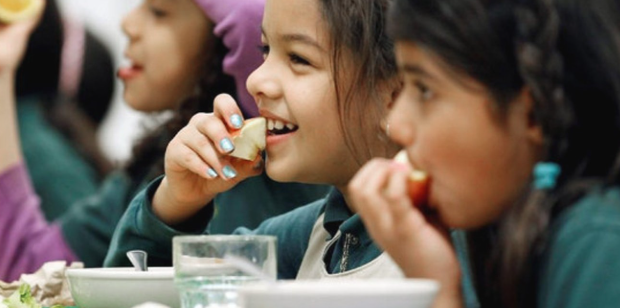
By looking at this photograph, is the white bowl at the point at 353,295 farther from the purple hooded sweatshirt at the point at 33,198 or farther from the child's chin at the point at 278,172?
the purple hooded sweatshirt at the point at 33,198

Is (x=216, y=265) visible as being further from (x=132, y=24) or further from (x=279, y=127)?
(x=132, y=24)

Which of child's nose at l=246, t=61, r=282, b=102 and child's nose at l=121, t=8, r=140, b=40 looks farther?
child's nose at l=121, t=8, r=140, b=40

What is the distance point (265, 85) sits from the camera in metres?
1.86

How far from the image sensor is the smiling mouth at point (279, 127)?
189cm

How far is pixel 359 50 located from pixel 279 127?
169mm

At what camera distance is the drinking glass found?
1.38 m

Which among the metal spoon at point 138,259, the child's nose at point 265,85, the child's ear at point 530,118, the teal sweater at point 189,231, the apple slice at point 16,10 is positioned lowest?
the teal sweater at point 189,231

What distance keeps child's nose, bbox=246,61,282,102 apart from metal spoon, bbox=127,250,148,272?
1.06 ft

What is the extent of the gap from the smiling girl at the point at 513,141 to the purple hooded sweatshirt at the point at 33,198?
1222mm

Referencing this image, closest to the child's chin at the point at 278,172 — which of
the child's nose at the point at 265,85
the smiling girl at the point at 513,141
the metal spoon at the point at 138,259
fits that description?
the child's nose at the point at 265,85

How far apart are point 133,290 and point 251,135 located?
36 cm

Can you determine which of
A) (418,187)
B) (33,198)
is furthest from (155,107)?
(418,187)

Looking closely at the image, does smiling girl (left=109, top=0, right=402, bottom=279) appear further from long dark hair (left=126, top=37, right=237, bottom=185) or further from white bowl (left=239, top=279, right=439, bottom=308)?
long dark hair (left=126, top=37, right=237, bottom=185)

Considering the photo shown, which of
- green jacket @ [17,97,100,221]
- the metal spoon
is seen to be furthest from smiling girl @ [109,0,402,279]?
green jacket @ [17,97,100,221]
